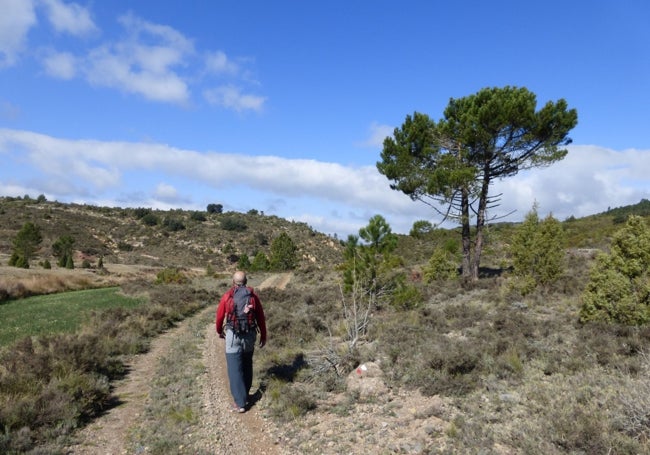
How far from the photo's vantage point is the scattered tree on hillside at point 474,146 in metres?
21.1

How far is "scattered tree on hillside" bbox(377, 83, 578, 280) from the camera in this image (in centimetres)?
2114

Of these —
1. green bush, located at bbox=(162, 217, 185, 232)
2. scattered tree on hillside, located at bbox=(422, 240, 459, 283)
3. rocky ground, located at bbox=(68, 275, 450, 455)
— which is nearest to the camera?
rocky ground, located at bbox=(68, 275, 450, 455)

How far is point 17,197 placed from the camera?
92.4m

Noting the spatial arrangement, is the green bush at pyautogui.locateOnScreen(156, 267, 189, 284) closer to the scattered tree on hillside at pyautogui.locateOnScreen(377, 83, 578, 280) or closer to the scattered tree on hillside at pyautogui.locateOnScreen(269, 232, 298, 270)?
the scattered tree on hillside at pyautogui.locateOnScreen(269, 232, 298, 270)

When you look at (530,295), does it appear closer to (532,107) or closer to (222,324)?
(532,107)

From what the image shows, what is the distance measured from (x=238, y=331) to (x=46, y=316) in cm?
1547

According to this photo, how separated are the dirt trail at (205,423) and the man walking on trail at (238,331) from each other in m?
0.42

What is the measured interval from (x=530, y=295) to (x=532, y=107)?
10.6m

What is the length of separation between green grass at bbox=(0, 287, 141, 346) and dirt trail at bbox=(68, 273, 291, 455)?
21.5ft

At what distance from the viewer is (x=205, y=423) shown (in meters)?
6.82

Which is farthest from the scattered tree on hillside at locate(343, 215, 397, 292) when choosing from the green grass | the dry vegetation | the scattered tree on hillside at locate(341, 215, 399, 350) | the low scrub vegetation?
the green grass

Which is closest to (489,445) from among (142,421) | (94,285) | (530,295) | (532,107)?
(142,421)

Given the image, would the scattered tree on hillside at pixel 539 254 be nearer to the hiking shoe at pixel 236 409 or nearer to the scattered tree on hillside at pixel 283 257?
the hiking shoe at pixel 236 409

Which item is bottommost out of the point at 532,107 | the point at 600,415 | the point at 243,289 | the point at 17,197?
the point at 600,415
